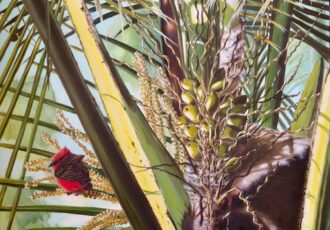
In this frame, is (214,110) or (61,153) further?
(61,153)

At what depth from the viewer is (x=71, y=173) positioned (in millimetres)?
1272

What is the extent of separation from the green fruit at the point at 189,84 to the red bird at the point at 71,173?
11.9 inches

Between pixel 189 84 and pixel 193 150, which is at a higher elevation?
pixel 189 84

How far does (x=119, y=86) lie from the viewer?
1074 mm

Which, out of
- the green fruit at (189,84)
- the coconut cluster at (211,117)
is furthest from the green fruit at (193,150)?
the green fruit at (189,84)

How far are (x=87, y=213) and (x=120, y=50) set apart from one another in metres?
→ 0.36

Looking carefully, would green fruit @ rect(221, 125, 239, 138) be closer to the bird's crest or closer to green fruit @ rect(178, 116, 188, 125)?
green fruit @ rect(178, 116, 188, 125)

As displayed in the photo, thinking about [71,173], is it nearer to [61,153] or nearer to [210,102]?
[61,153]

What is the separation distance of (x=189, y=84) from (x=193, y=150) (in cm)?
13

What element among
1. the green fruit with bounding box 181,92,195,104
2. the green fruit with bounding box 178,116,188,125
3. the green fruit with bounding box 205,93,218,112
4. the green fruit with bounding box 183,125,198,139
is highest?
the green fruit with bounding box 181,92,195,104

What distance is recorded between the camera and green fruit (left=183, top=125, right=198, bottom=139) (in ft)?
3.60

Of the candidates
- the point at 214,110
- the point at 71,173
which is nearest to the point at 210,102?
the point at 214,110

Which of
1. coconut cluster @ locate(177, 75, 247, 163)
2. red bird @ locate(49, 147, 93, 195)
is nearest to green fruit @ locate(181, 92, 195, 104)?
coconut cluster @ locate(177, 75, 247, 163)

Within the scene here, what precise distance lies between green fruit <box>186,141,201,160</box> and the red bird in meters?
0.26
